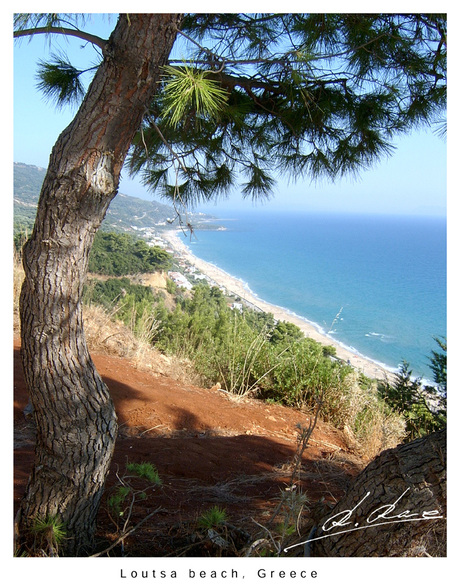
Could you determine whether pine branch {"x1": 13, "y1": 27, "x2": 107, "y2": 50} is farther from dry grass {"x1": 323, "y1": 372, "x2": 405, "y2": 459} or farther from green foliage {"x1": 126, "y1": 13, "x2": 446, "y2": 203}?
dry grass {"x1": 323, "y1": 372, "x2": 405, "y2": 459}

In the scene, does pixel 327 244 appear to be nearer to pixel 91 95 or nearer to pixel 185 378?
pixel 185 378

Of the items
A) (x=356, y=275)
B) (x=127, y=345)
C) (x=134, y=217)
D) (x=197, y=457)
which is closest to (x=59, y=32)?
(x=197, y=457)

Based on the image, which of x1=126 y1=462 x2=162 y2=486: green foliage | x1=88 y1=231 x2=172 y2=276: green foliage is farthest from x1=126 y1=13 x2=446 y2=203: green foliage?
x1=88 y1=231 x2=172 y2=276: green foliage

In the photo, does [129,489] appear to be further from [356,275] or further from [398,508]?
[356,275]
